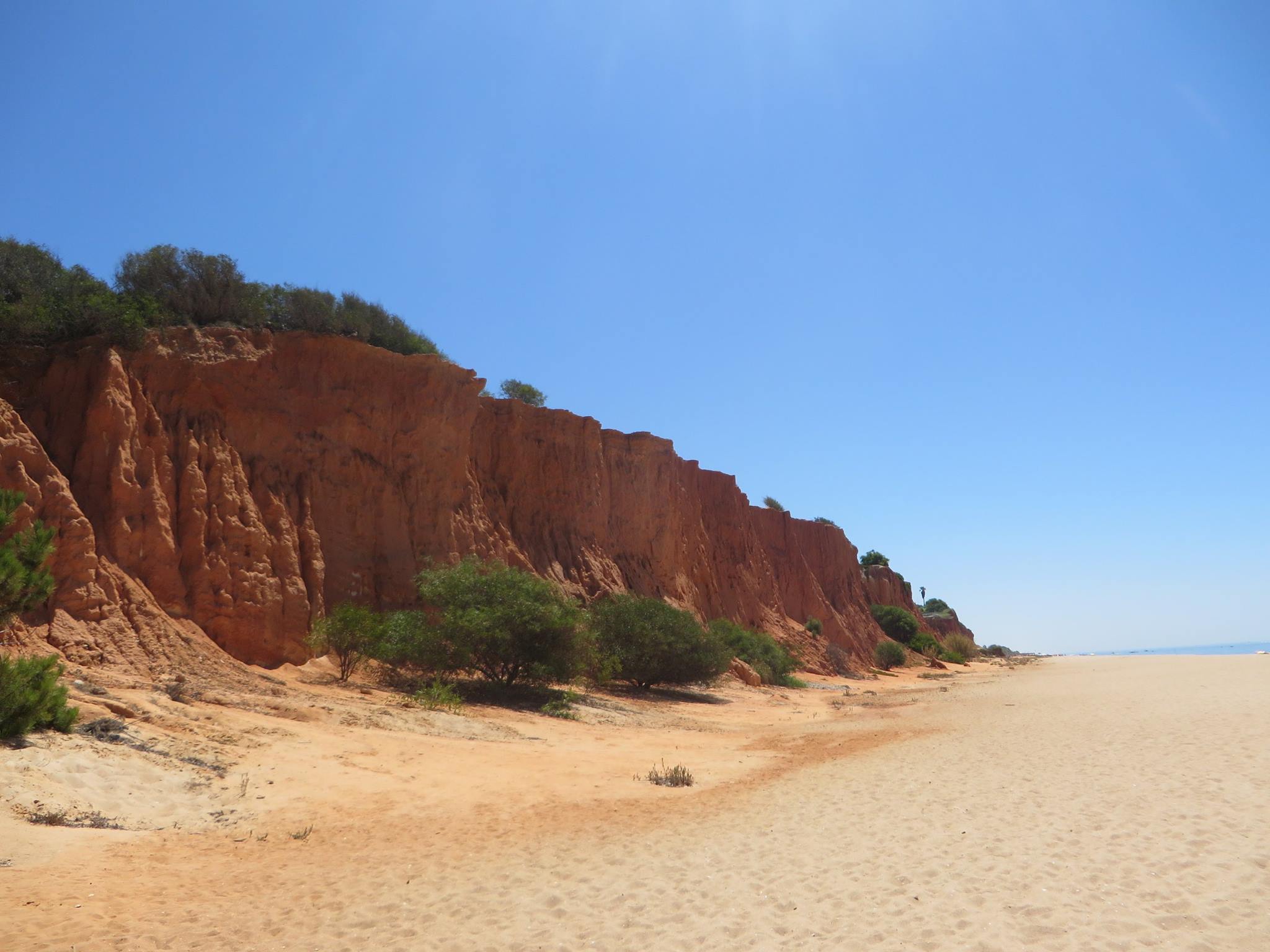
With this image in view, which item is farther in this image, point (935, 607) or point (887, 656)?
point (935, 607)

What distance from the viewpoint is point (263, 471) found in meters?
20.9

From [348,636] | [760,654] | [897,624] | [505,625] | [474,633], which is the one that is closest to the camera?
[348,636]

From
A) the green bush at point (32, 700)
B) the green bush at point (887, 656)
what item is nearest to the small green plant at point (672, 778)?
the green bush at point (32, 700)

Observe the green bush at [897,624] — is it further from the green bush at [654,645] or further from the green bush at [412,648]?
the green bush at [412,648]

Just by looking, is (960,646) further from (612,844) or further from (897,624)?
(612,844)

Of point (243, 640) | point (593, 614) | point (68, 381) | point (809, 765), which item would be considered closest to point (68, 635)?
point (243, 640)

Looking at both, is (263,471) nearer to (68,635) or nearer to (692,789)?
(68,635)

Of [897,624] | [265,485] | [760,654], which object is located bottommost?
[760,654]

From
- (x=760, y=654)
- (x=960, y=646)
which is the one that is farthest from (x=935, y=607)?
(x=760, y=654)

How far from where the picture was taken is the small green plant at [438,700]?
16.6 meters

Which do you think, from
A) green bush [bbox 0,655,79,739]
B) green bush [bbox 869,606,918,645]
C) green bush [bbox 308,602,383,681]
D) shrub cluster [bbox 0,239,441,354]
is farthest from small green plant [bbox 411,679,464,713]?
green bush [bbox 869,606,918,645]

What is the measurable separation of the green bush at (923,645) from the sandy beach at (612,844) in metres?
52.6

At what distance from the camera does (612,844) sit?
28.0ft

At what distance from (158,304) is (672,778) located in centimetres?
1785
